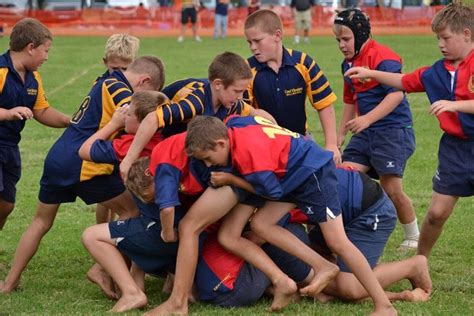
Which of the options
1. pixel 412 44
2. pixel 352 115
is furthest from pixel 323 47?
pixel 352 115

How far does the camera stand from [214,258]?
5.88 metres

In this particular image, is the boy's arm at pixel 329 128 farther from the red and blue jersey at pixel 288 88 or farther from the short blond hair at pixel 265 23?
the short blond hair at pixel 265 23

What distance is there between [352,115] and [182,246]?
2.73 metres

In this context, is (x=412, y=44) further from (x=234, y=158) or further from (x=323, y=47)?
(x=234, y=158)

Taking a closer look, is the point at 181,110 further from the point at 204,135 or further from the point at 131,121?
the point at 204,135

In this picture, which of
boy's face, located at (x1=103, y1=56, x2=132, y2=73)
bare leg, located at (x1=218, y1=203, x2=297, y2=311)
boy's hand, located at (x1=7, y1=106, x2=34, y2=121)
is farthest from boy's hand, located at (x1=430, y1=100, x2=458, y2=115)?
boy's hand, located at (x1=7, y1=106, x2=34, y2=121)

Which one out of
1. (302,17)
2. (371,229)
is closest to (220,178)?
(371,229)

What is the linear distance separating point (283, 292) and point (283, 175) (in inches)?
25.9

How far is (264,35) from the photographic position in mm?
7074

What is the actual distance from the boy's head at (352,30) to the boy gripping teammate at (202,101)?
1.41 m

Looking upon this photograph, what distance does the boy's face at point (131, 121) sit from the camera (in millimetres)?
5973

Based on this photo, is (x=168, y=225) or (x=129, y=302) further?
(x=129, y=302)

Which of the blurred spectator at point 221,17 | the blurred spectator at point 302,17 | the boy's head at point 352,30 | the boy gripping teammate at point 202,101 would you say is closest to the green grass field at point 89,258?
the boy gripping teammate at point 202,101

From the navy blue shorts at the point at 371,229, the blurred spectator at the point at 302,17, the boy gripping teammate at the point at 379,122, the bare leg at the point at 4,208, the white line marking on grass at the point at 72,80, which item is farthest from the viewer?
the blurred spectator at the point at 302,17
